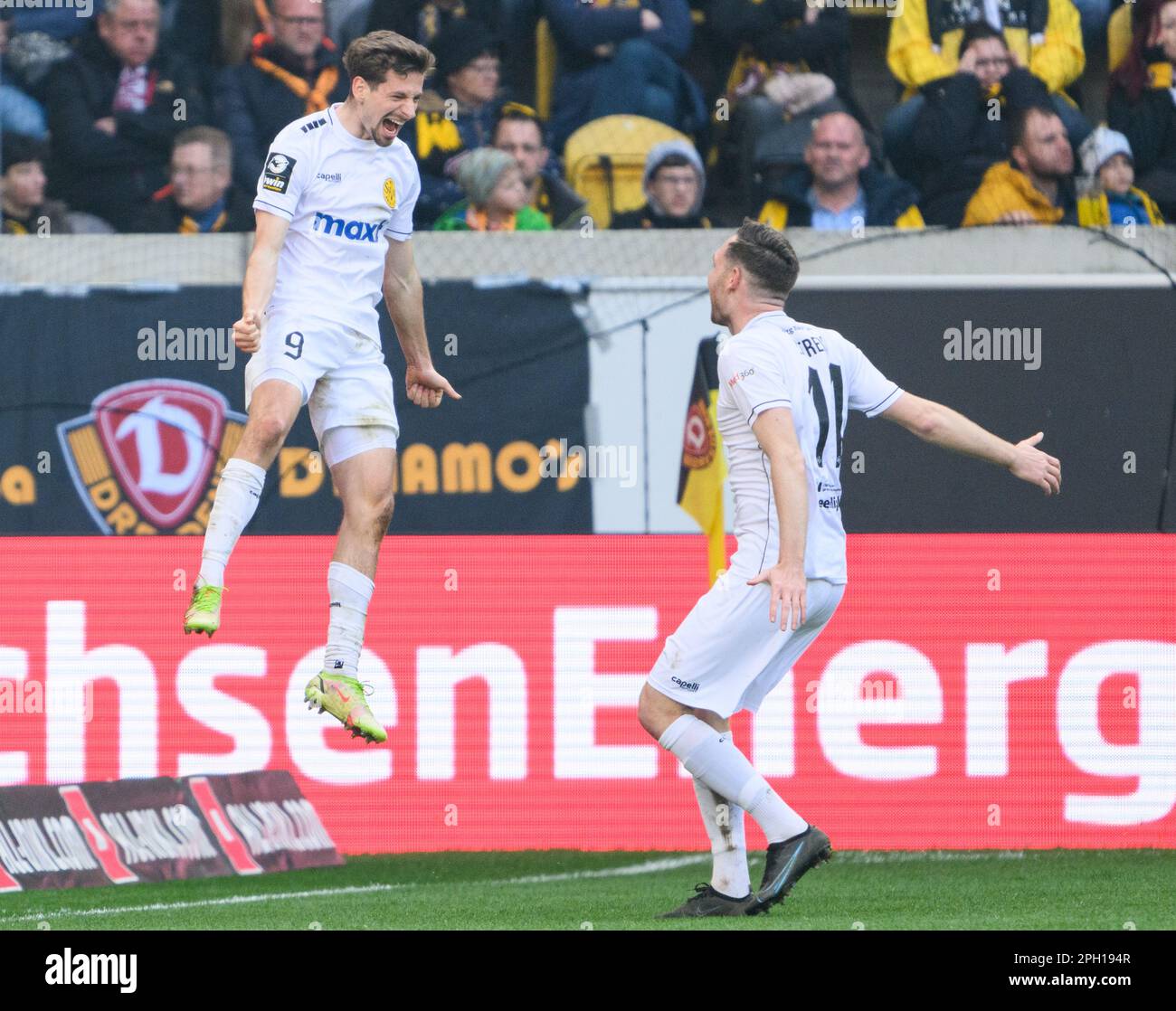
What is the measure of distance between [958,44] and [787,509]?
524 cm

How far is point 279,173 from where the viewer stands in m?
6.02

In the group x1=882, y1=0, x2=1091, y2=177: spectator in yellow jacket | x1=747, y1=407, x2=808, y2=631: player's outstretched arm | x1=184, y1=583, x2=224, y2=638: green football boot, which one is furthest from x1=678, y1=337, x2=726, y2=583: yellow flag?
x1=184, y1=583, x2=224, y2=638: green football boot

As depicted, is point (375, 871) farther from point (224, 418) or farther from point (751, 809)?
point (751, 809)

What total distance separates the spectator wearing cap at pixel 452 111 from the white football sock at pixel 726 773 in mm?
4304

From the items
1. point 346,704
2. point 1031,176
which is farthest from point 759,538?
point 1031,176

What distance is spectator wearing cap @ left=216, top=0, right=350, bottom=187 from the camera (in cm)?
963

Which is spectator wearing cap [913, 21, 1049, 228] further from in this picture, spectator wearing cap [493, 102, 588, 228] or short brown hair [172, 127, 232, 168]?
short brown hair [172, 127, 232, 168]

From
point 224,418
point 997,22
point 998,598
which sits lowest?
point 998,598

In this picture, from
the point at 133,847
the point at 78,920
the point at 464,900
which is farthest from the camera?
the point at 133,847

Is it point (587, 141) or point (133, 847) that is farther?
point (587, 141)

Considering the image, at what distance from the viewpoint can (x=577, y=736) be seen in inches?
347

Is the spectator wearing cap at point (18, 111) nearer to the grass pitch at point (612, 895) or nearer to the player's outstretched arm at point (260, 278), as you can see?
the grass pitch at point (612, 895)

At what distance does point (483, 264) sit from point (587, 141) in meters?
1.05

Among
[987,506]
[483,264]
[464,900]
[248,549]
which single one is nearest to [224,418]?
[248,549]
